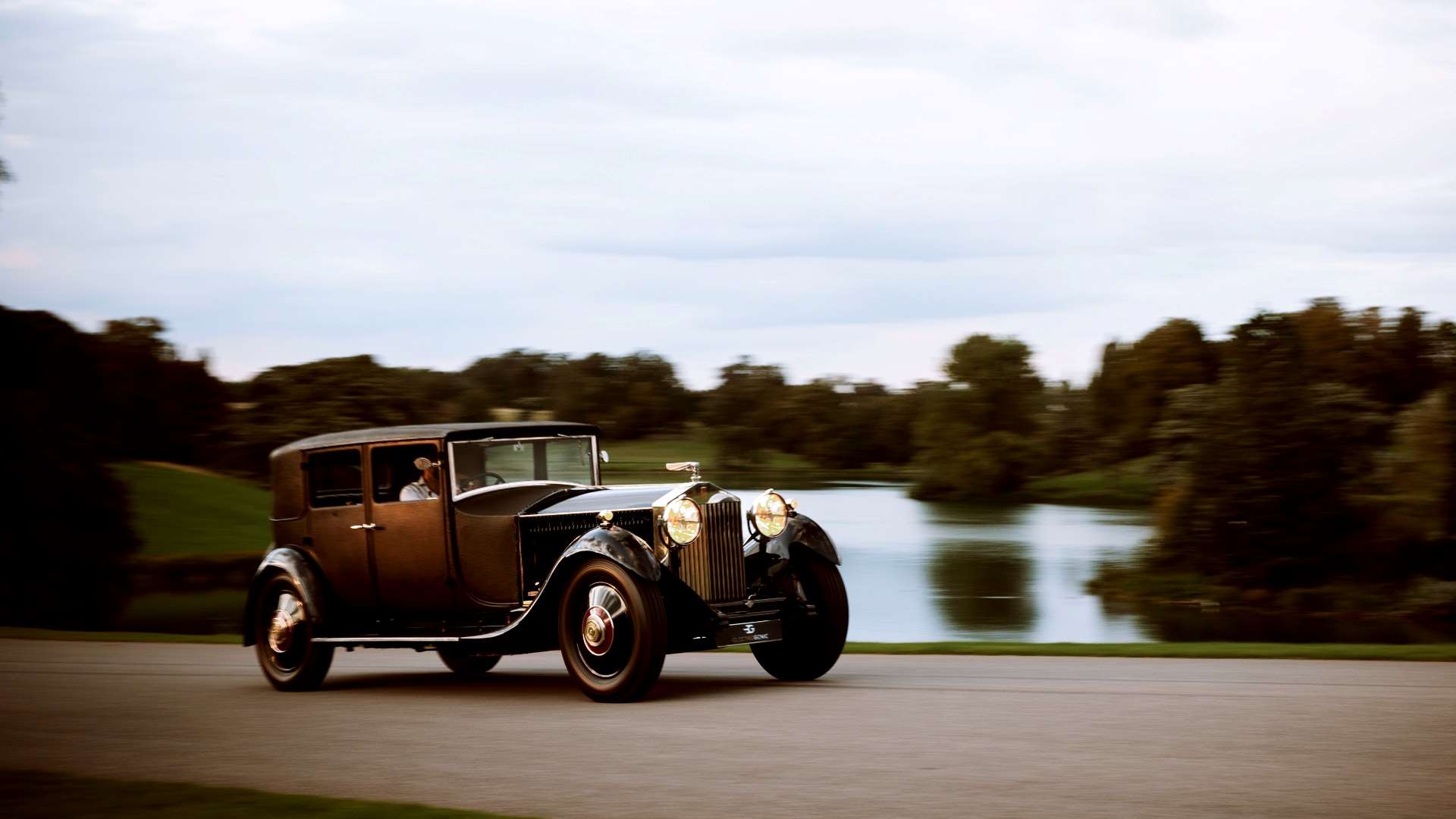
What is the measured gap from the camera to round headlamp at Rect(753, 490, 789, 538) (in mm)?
10117

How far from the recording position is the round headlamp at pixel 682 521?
369 inches

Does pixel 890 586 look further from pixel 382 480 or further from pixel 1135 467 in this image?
pixel 1135 467

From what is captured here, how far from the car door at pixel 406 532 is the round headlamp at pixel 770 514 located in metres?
2.41

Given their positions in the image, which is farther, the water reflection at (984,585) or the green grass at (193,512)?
the green grass at (193,512)

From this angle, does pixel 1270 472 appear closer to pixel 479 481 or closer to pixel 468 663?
pixel 468 663

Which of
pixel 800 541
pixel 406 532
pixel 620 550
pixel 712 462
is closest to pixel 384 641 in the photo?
pixel 406 532

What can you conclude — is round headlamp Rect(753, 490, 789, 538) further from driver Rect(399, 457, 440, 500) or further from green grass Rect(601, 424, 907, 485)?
green grass Rect(601, 424, 907, 485)

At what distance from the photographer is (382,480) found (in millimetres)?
10820

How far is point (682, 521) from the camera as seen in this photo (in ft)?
30.9

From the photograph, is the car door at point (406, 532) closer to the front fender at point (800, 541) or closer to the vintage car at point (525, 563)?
the vintage car at point (525, 563)

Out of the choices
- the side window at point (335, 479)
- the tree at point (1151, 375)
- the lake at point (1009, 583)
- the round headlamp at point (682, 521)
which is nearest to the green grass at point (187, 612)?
the side window at point (335, 479)

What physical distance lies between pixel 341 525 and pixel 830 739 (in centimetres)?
530

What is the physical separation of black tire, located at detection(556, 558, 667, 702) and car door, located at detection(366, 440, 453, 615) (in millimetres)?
1461

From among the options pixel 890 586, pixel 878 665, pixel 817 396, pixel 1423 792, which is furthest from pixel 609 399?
pixel 1423 792
